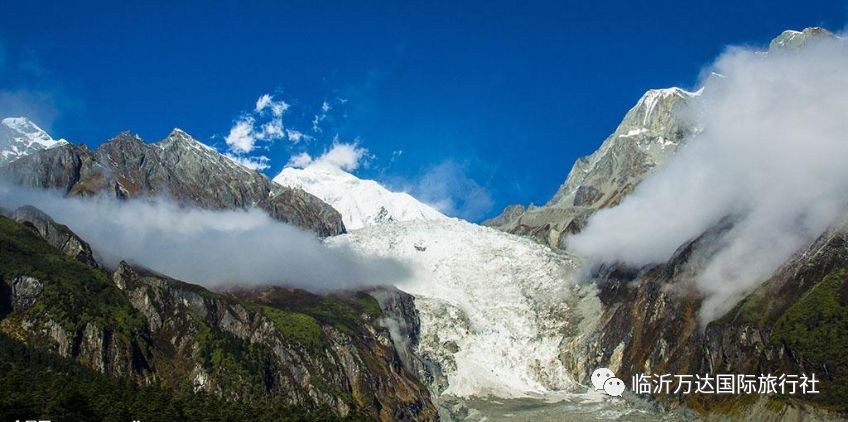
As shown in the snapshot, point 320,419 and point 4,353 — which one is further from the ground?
point 4,353

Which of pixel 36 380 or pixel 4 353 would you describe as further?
pixel 4 353

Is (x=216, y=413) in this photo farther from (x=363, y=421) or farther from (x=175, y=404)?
(x=363, y=421)

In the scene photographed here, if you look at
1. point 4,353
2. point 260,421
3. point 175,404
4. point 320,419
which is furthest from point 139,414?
point 4,353

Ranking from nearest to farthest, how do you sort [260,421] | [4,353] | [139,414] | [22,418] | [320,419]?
[22,418]
[139,414]
[260,421]
[320,419]
[4,353]

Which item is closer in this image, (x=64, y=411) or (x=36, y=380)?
(x=64, y=411)

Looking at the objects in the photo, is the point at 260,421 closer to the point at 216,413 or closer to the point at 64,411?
the point at 216,413

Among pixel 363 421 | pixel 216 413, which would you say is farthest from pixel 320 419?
pixel 216 413

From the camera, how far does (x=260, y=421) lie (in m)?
154

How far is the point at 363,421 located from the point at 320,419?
881 cm

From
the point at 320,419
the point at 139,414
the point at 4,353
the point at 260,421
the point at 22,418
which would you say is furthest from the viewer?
the point at 4,353

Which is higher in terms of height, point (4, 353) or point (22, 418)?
point (4, 353)

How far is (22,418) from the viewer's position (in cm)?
12719

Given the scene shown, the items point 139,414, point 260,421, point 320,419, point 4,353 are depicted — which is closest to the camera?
point 139,414

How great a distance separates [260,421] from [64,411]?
33.9 meters
